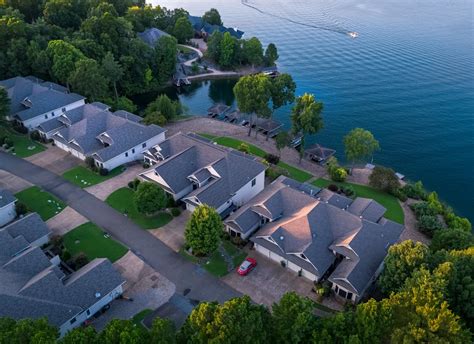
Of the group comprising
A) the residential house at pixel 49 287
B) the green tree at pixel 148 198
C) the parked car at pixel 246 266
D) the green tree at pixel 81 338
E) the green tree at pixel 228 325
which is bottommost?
the residential house at pixel 49 287

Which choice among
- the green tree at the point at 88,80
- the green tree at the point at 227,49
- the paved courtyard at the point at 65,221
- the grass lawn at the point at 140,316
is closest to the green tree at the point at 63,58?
the green tree at the point at 88,80

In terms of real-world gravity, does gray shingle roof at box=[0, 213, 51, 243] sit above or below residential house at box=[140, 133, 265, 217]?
below

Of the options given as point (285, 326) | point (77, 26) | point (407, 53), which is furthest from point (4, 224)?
point (407, 53)

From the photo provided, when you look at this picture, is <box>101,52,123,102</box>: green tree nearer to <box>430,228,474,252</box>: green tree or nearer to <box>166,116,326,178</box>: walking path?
<box>166,116,326,178</box>: walking path

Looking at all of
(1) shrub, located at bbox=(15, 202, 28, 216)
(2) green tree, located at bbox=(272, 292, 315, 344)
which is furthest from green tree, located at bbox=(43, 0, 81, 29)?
(2) green tree, located at bbox=(272, 292, 315, 344)

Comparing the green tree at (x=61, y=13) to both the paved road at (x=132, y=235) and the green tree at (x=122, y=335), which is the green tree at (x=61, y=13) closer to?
the paved road at (x=132, y=235)
